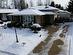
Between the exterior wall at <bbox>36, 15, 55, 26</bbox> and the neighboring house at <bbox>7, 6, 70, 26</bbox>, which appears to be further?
the exterior wall at <bbox>36, 15, 55, 26</bbox>

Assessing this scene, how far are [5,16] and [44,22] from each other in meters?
14.9

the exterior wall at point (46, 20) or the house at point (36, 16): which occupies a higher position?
the house at point (36, 16)

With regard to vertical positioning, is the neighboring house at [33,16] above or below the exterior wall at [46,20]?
above

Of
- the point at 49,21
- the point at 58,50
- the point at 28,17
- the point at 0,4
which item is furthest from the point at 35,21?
the point at 0,4

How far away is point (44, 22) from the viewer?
2004 inches

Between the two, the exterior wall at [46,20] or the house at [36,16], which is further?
the exterior wall at [46,20]

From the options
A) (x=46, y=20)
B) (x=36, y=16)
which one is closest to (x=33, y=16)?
(x=36, y=16)

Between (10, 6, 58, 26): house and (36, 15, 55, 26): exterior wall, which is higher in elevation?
(10, 6, 58, 26): house

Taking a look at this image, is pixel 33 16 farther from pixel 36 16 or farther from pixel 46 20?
pixel 46 20

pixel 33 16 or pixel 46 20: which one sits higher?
pixel 33 16

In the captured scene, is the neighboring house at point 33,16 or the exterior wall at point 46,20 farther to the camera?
the exterior wall at point 46,20

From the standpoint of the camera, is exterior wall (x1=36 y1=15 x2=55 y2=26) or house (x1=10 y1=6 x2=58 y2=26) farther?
exterior wall (x1=36 y1=15 x2=55 y2=26)

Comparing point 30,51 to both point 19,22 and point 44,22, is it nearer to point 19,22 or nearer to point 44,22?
point 19,22

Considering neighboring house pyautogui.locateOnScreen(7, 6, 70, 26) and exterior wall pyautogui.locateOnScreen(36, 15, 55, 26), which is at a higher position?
neighboring house pyautogui.locateOnScreen(7, 6, 70, 26)
